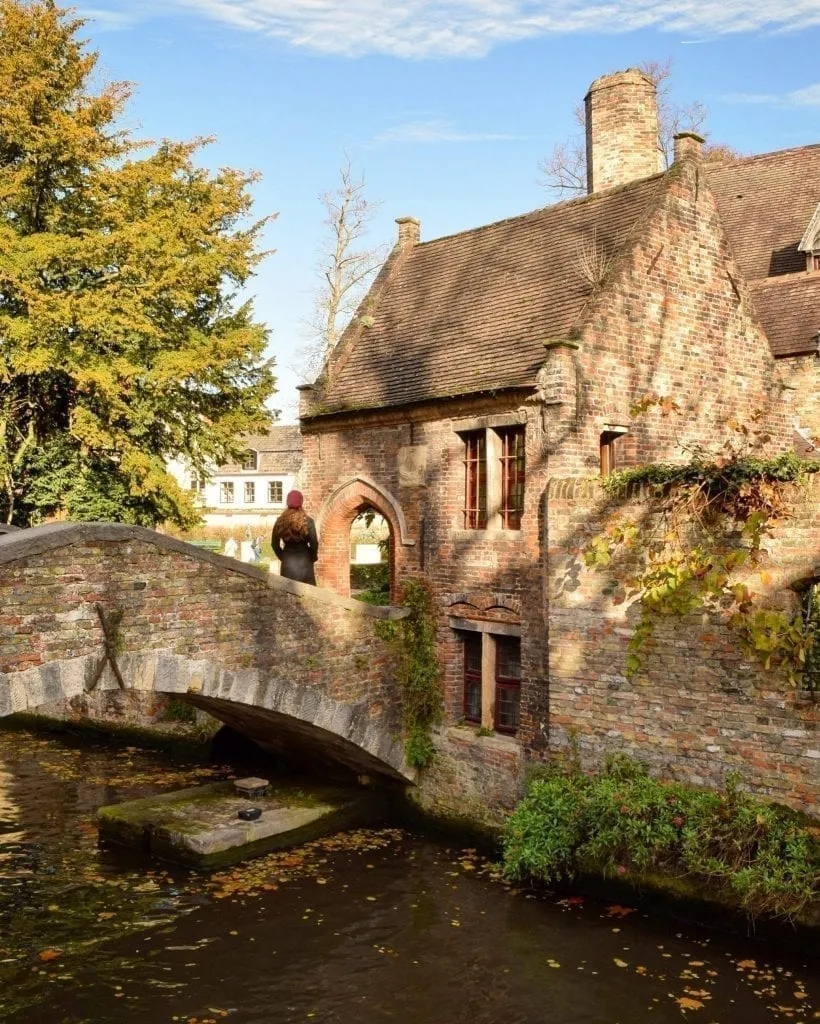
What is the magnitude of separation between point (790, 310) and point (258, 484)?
43.2 metres

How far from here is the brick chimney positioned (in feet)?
58.0

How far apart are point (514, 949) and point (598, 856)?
1.51 m

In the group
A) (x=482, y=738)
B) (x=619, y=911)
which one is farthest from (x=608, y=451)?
(x=619, y=911)

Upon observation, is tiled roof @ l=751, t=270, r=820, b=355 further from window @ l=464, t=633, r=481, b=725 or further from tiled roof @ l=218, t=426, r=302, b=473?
tiled roof @ l=218, t=426, r=302, b=473

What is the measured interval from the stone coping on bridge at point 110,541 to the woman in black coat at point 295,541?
1184mm

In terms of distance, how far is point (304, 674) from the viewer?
41.8 ft

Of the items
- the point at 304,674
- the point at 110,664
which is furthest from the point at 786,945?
the point at 110,664

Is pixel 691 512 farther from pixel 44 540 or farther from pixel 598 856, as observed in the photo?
pixel 44 540

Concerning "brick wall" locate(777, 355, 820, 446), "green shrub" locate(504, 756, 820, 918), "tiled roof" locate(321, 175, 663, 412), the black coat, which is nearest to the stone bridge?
the black coat

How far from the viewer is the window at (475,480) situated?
13852 millimetres

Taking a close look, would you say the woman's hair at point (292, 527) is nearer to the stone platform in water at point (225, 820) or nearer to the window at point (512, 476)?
the window at point (512, 476)

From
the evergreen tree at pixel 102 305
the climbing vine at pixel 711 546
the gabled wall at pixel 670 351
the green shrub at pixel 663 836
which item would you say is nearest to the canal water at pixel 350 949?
the green shrub at pixel 663 836

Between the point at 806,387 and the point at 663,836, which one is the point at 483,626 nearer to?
the point at 663,836

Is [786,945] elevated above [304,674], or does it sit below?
below
